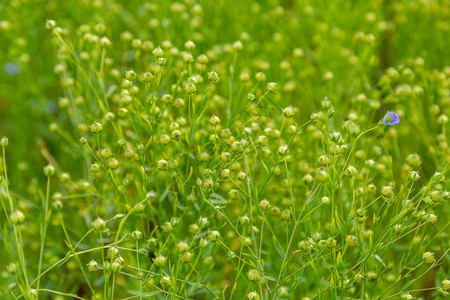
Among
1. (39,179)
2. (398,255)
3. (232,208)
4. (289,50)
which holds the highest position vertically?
(289,50)

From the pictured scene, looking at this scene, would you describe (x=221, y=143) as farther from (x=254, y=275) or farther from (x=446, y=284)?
(x=446, y=284)

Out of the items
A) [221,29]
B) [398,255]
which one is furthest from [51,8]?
[398,255]

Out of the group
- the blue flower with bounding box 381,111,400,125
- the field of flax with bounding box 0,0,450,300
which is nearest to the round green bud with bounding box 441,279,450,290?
the field of flax with bounding box 0,0,450,300

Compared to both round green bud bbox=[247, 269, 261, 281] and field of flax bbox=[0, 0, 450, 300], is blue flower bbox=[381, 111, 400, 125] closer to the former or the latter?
field of flax bbox=[0, 0, 450, 300]

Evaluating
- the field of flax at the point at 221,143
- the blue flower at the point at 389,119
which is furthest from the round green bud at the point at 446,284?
the blue flower at the point at 389,119

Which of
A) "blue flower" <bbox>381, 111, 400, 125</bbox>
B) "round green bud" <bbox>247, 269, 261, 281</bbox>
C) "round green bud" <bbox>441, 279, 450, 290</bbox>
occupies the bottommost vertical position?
"round green bud" <bbox>441, 279, 450, 290</bbox>

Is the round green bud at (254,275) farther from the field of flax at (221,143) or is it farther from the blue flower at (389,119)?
the blue flower at (389,119)

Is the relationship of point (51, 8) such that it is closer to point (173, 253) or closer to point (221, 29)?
point (221, 29)

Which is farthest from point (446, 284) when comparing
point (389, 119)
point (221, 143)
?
point (221, 143)
